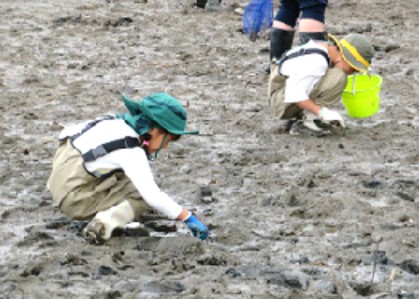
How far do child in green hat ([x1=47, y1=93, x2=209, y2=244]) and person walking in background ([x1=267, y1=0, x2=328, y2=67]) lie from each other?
2.49 metres

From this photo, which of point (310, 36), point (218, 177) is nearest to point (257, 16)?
point (310, 36)

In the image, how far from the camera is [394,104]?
6.21 m

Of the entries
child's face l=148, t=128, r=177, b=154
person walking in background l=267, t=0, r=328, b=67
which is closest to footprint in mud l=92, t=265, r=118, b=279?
child's face l=148, t=128, r=177, b=154

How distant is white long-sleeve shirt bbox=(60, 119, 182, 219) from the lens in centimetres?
364

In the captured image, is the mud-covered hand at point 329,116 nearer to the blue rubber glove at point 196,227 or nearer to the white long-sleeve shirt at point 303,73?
the white long-sleeve shirt at point 303,73

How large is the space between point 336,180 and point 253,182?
49 cm

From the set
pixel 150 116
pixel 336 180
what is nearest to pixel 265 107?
pixel 336 180

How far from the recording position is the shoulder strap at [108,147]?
3.74 metres

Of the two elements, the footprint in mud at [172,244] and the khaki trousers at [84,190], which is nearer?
the footprint in mud at [172,244]

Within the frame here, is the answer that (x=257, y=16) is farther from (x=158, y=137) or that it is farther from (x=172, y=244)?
(x=172, y=244)

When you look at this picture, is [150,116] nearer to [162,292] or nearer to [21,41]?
[162,292]

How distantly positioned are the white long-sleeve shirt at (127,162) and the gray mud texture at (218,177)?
7.1 inches

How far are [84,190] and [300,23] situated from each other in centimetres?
290

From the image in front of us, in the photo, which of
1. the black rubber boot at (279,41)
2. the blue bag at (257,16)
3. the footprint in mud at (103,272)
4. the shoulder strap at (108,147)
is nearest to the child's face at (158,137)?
the shoulder strap at (108,147)
